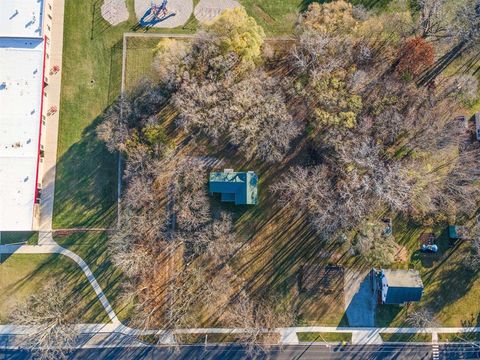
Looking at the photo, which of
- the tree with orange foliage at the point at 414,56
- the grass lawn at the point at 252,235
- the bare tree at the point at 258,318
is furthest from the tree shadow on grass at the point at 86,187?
the tree with orange foliage at the point at 414,56

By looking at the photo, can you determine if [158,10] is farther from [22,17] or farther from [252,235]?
[252,235]

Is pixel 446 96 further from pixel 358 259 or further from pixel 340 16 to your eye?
pixel 358 259

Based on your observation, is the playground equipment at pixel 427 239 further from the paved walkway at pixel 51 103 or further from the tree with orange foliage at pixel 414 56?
the paved walkway at pixel 51 103

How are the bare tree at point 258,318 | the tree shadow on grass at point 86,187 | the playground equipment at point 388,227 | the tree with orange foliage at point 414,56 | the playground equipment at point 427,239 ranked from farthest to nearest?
the tree shadow on grass at point 86,187, the playground equipment at point 427,239, the playground equipment at point 388,227, the bare tree at point 258,318, the tree with orange foliage at point 414,56

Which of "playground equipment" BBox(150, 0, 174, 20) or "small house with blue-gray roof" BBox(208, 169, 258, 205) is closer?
"small house with blue-gray roof" BBox(208, 169, 258, 205)

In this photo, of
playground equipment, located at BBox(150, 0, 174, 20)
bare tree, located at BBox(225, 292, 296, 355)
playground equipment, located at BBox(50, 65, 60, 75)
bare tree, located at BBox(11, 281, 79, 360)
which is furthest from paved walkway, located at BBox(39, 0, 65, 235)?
bare tree, located at BBox(225, 292, 296, 355)

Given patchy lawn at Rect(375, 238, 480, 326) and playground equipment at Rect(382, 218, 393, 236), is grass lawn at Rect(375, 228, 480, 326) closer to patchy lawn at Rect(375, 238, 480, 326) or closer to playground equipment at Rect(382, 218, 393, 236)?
patchy lawn at Rect(375, 238, 480, 326)
